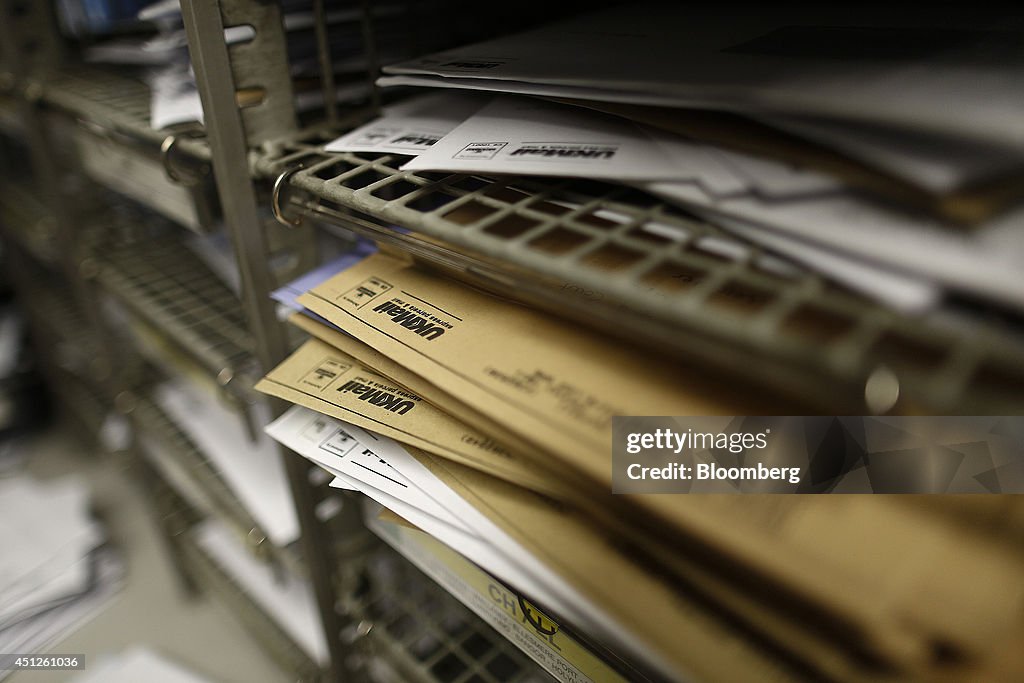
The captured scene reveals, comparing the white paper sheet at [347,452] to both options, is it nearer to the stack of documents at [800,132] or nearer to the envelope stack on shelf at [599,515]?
Answer: the envelope stack on shelf at [599,515]

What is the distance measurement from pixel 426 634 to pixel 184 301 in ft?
1.94

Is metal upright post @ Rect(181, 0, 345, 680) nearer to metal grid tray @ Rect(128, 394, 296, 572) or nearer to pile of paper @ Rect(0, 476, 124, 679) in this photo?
metal grid tray @ Rect(128, 394, 296, 572)

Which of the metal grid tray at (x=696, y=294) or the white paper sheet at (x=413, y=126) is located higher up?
the white paper sheet at (x=413, y=126)

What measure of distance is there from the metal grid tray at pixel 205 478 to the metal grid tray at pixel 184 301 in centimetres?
18

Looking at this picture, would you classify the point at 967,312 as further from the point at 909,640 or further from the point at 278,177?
the point at 278,177

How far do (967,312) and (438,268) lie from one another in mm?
375

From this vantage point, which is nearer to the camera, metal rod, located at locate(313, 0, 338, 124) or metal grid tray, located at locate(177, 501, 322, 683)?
metal rod, located at locate(313, 0, 338, 124)

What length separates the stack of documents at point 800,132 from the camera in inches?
11.0

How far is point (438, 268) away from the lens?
0.54 metres

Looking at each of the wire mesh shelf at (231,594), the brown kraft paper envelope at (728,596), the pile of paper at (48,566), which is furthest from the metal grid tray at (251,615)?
the brown kraft paper envelope at (728,596)

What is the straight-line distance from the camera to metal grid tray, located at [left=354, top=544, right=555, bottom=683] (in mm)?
732

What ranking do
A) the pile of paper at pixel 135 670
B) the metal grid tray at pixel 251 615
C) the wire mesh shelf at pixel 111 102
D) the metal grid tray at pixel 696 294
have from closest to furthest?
the metal grid tray at pixel 696 294, the wire mesh shelf at pixel 111 102, the metal grid tray at pixel 251 615, the pile of paper at pixel 135 670

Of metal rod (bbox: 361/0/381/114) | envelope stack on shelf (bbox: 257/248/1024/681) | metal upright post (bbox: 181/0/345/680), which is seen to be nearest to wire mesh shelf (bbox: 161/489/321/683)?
metal upright post (bbox: 181/0/345/680)

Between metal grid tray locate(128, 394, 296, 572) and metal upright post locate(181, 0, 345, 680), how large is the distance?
0.38 feet
